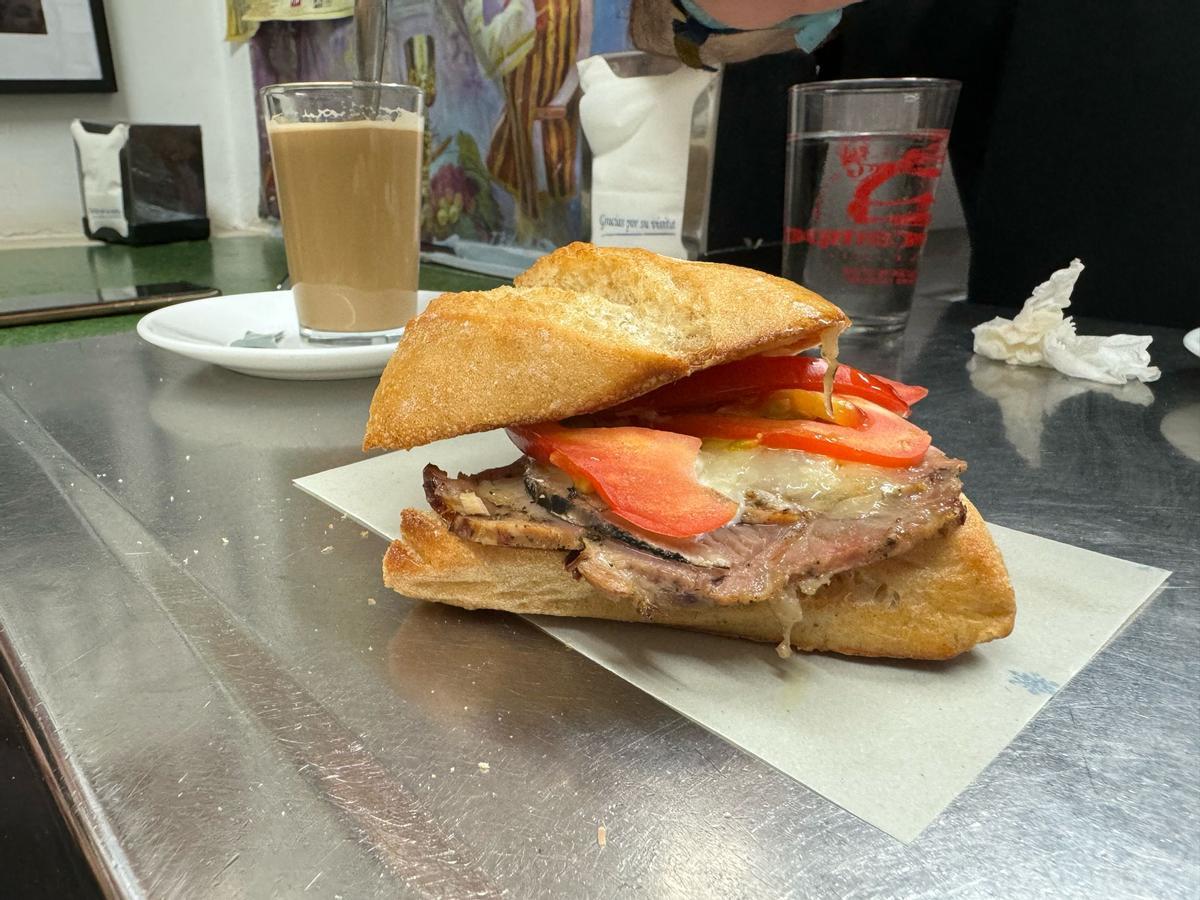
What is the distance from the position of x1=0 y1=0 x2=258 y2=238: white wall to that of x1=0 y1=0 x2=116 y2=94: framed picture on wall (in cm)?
7

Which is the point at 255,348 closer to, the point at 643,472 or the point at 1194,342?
the point at 643,472

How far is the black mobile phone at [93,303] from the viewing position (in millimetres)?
1721

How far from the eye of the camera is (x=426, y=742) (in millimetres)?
555

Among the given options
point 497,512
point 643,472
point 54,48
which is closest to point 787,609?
point 643,472

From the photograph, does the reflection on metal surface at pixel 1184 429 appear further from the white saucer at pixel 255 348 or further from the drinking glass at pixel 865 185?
the white saucer at pixel 255 348

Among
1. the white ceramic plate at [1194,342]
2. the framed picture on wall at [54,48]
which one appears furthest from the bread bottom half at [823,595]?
the framed picture on wall at [54,48]

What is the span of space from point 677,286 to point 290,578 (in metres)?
0.43

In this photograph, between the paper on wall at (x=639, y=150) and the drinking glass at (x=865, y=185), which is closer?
the drinking glass at (x=865, y=185)

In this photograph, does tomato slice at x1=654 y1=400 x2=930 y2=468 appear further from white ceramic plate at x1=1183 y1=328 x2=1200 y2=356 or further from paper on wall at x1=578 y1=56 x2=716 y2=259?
paper on wall at x1=578 y1=56 x2=716 y2=259

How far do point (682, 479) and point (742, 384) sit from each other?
15 centimetres

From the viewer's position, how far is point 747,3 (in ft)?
5.57

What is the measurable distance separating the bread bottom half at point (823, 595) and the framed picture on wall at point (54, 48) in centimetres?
338

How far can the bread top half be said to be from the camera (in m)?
0.68

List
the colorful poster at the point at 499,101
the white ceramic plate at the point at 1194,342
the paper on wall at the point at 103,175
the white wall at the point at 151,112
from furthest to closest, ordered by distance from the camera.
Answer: the white wall at the point at 151,112, the paper on wall at the point at 103,175, the colorful poster at the point at 499,101, the white ceramic plate at the point at 1194,342
